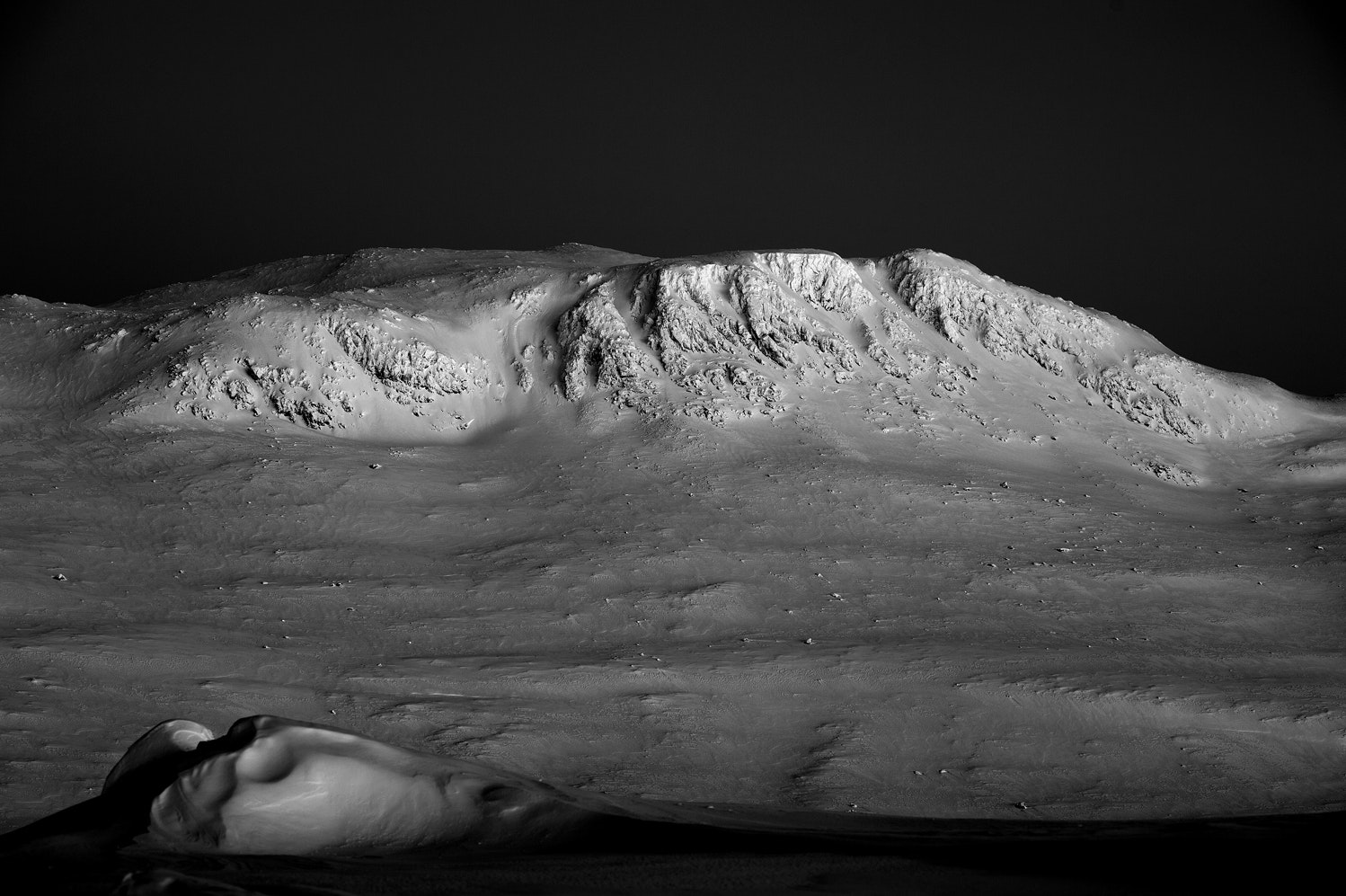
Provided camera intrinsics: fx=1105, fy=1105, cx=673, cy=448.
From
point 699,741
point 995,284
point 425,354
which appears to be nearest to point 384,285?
point 425,354

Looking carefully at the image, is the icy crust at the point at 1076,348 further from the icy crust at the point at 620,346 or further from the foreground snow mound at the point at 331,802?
the foreground snow mound at the point at 331,802

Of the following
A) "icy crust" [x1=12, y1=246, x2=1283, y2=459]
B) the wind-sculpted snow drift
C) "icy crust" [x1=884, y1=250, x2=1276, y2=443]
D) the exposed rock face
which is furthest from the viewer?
"icy crust" [x1=884, y1=250, x2=1276, y2=443]

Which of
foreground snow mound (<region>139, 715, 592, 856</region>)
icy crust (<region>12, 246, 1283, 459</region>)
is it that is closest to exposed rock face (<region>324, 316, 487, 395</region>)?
icy crust (<region>12, 246, 1283, 459</region>)

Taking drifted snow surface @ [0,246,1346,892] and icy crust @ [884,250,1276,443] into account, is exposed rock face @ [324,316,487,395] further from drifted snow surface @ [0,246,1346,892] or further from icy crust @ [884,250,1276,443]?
icy crust @ [884,250,1276,443]

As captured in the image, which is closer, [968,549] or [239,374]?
[968,549]

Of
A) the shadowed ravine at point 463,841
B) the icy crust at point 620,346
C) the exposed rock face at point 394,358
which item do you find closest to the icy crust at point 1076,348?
the icy crust at point 620,346

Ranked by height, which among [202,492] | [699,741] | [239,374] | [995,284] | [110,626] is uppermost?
[995,284]

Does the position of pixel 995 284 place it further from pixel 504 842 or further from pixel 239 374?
pixel 504 842
